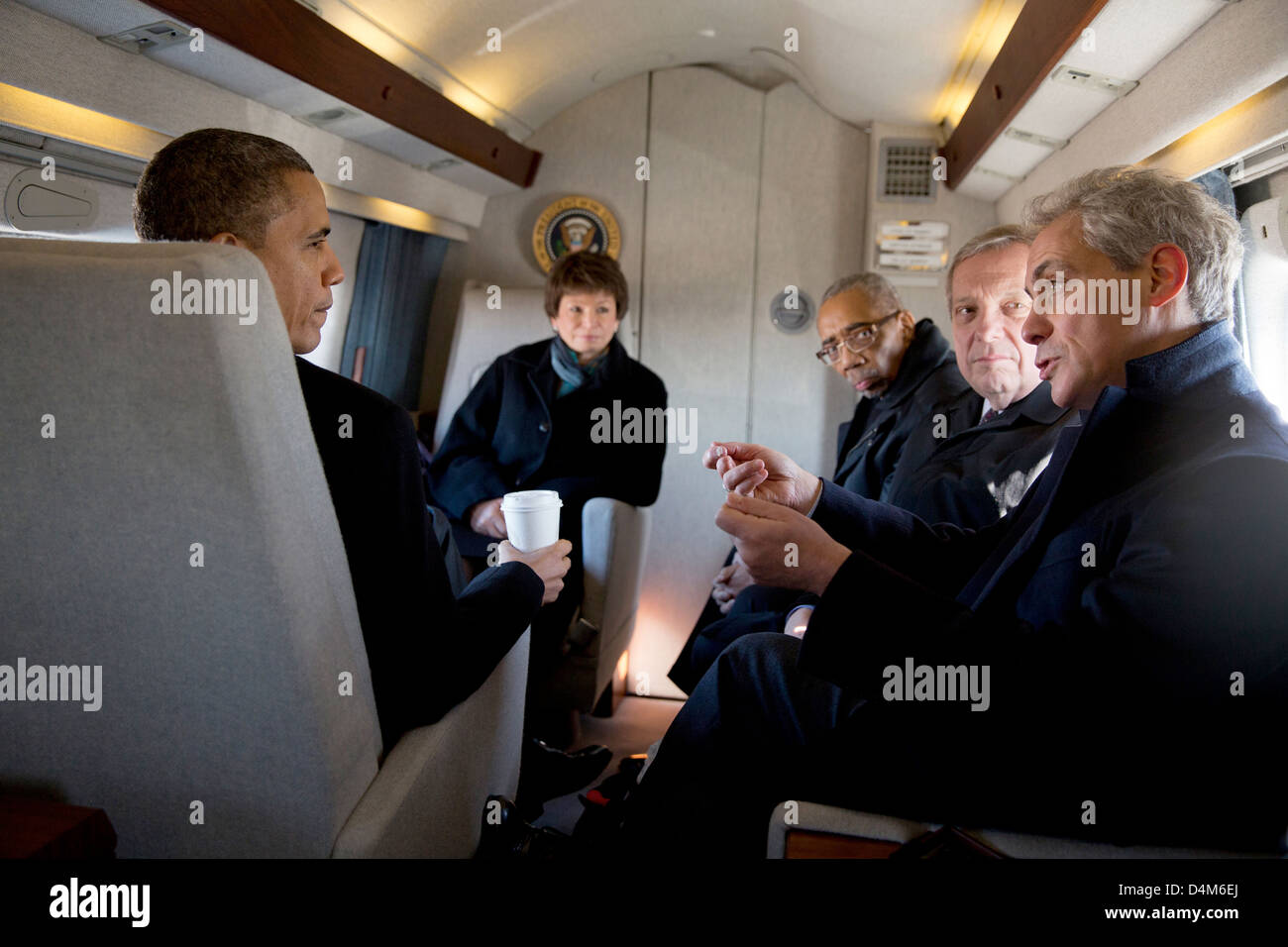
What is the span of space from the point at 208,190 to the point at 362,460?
0.62 meters

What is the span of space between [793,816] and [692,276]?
3.88 metres

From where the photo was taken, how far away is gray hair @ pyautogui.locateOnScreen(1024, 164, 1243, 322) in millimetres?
1355

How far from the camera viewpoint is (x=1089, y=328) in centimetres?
144

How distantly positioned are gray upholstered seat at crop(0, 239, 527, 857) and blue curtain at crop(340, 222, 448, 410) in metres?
2.90

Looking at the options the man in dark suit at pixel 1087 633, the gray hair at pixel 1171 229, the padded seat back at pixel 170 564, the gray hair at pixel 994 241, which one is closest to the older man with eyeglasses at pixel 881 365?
the gray hair at pixel 994 241

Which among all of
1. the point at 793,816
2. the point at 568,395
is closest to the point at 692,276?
the point at 568,395

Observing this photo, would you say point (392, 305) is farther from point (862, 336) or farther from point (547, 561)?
point (547, 561)

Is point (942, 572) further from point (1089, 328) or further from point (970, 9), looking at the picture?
point (970, 9)

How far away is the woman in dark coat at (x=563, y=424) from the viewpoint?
3617 millimetres

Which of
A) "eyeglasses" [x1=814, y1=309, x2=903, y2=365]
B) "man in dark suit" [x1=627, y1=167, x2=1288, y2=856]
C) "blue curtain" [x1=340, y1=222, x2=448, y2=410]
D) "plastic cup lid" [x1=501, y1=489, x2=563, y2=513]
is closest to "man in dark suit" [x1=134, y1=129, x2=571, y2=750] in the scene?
"plastic cup lid" [x1=501, y1=489, x2=563, y2=513]

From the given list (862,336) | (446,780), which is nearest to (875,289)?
(862,336)

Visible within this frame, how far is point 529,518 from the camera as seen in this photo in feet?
6.86

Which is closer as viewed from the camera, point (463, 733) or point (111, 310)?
point (111, 310)

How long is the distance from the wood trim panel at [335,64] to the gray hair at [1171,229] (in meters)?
2.18
